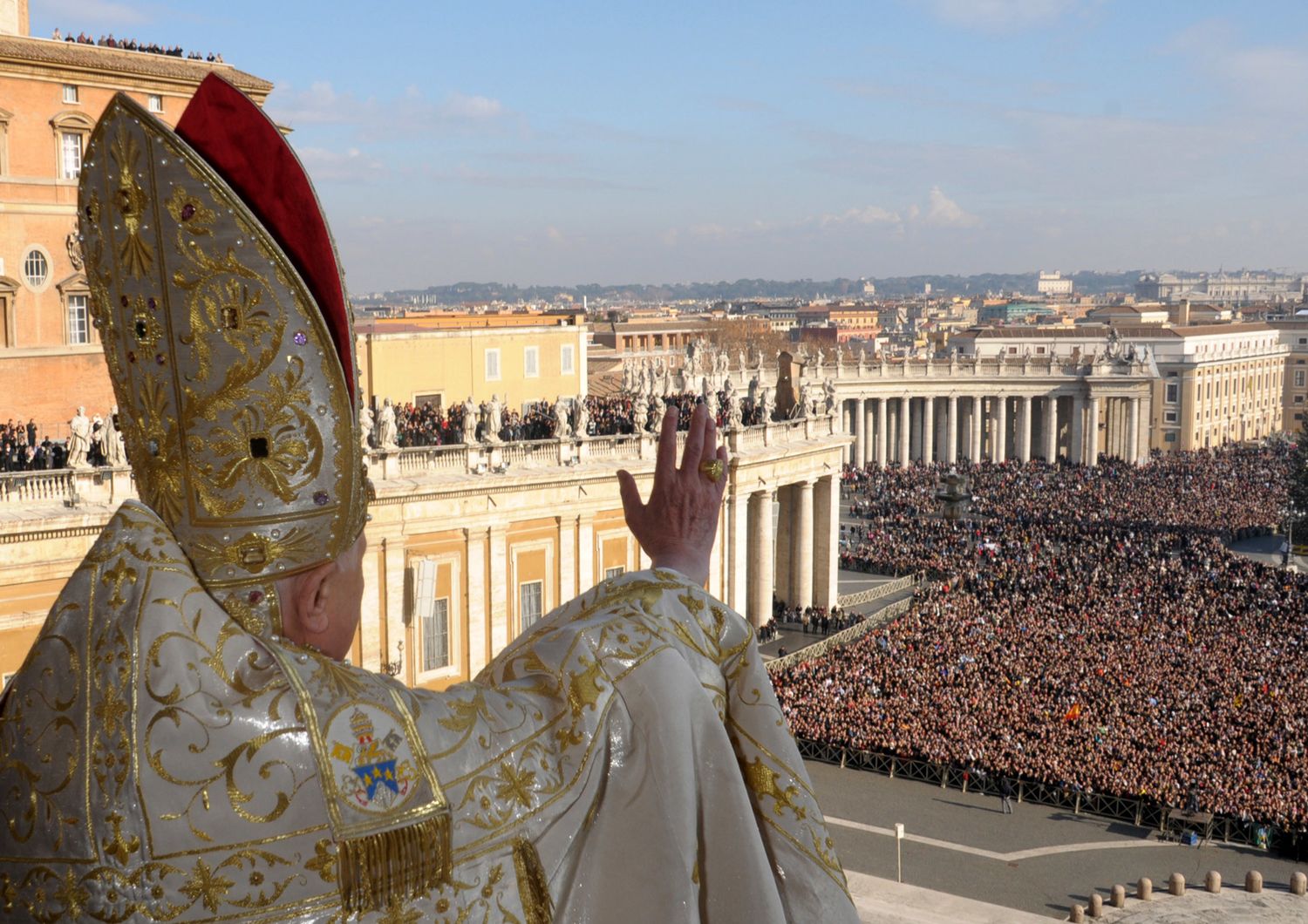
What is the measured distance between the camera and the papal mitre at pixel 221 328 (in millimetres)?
2615

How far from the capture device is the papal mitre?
2.62m

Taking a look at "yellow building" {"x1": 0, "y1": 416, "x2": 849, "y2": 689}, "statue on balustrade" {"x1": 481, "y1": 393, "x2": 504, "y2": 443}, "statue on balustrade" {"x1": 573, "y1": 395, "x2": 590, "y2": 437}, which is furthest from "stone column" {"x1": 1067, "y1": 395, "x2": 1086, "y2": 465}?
"statue on balustrade" {"x1": 481, "y1": 393, "x2": 504, "y2": 443}

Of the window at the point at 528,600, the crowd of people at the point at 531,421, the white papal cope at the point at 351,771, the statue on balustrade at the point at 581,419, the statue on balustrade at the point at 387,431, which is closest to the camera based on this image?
the white papal cope at the point at 351,771

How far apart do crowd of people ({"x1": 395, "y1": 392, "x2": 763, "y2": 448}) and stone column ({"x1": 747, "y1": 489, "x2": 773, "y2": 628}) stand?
226 cm

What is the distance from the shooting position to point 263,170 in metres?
2.71

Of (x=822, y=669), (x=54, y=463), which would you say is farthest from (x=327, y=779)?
(x=822, y=669)

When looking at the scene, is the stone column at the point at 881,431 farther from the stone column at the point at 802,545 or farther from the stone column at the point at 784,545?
the stone column at the point at 802,545

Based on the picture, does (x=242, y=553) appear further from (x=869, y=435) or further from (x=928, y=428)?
(x=869, y=435)

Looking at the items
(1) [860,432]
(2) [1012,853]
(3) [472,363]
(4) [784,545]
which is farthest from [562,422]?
(1) [860,432]

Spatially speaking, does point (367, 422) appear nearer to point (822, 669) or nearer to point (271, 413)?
point (822, 669)

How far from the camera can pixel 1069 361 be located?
83.3 metres

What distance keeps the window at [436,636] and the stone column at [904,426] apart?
5596 cm

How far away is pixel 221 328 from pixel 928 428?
79.6 meters

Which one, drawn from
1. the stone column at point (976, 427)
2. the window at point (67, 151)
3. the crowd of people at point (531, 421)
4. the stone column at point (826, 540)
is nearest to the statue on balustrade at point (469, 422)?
the crowd of people at point (531, 421)
